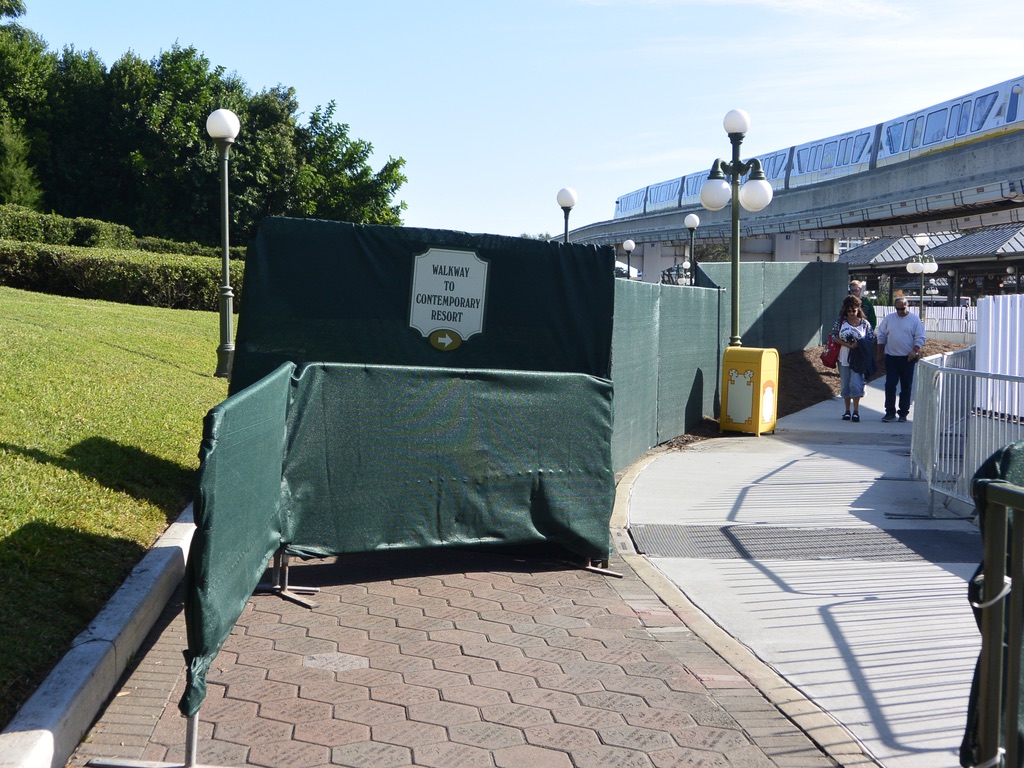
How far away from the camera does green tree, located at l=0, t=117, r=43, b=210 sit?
41.5 metres

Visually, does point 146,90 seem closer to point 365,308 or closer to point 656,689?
point 365,308

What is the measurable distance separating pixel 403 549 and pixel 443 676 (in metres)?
1.60

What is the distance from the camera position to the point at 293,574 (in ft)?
21.3

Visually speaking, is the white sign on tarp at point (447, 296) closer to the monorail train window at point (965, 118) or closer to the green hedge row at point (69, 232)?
the green hedge row at point (69, 232)

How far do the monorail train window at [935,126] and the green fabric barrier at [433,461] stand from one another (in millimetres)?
26877

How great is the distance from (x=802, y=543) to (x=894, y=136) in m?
28.9

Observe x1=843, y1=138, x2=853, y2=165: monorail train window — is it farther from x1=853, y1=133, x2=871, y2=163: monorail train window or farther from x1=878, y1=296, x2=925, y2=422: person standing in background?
x1=878, y1=296, x2=925, y2=422: person standing in background

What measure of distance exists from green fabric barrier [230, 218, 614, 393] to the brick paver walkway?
64.4 inches

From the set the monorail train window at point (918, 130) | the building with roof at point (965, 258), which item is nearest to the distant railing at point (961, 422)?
the monorail train window at point (918, 130)

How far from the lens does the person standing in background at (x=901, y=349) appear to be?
1460cm

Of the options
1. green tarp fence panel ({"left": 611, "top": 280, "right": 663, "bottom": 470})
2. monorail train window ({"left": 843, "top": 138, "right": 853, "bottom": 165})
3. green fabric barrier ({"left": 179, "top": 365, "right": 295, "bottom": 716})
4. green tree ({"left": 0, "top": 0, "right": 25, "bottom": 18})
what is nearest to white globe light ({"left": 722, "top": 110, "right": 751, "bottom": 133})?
green tarp fence panel ({"left": 611, "top": 280, "right": 663, "bottom": 470})

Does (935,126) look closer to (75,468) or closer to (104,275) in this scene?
(104,275)

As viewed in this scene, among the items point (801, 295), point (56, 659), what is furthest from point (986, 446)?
point (801, 295)

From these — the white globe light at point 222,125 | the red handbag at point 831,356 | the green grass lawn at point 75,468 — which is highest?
the white globe light at point 222,125
